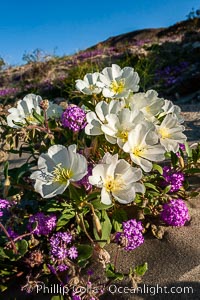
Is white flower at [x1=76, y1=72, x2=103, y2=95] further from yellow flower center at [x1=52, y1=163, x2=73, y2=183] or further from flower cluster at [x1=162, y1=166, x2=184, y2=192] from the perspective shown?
flower cluster at [x1=162, y1=166, x2=184, y2=192]

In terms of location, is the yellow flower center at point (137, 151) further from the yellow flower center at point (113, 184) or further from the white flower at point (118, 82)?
the white flower at point (118, 82)

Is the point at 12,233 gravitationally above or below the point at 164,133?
below

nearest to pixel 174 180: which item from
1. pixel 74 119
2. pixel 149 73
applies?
pixel 74 119

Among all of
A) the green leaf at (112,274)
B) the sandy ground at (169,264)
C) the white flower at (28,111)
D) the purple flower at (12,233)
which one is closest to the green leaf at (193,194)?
the sandy ground at (169,264)

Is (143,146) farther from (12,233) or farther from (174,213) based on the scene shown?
(12,233)

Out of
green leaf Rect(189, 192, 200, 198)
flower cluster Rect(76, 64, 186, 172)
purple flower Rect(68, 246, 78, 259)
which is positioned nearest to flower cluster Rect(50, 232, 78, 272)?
purple flower Rect(68, 246, 78, 259)

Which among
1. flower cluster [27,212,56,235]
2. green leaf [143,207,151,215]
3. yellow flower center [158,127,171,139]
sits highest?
yellow flower center [158,127,171,139]
